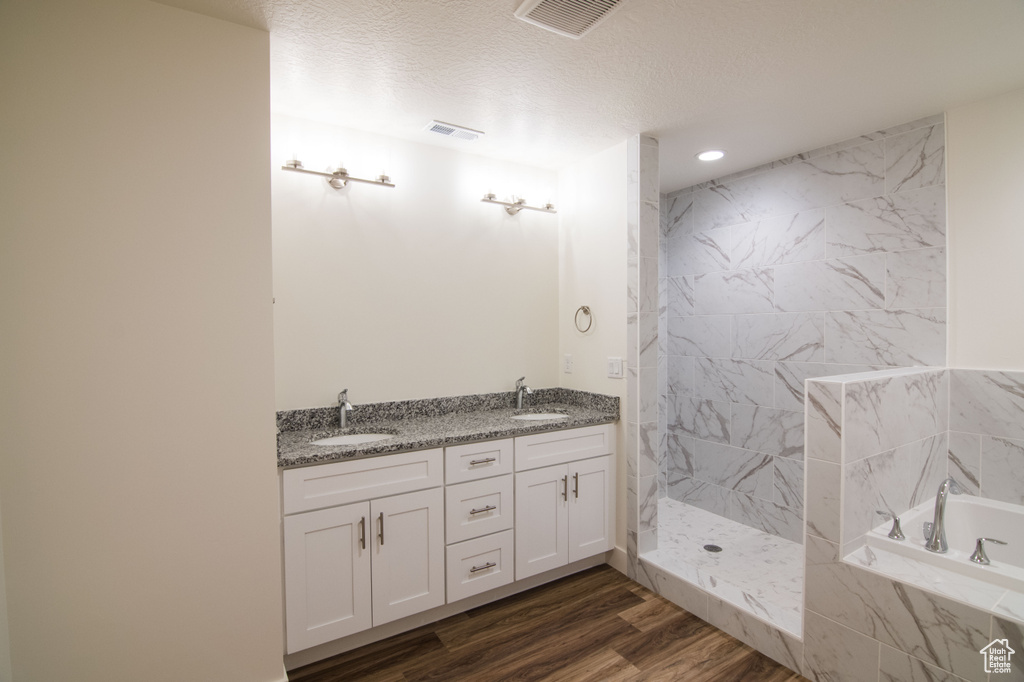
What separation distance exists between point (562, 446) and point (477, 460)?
53 cm

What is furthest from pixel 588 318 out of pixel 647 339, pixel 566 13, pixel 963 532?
pixel 963 532

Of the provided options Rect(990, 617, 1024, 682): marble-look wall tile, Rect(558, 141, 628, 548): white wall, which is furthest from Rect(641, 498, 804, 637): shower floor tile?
Rect(990, 617, 1024, 682): marble-look wall tile

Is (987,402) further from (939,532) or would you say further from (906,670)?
(906,670)

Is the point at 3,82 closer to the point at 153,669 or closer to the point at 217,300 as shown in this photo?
the point at 217,300

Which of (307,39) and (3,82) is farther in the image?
(307,39)

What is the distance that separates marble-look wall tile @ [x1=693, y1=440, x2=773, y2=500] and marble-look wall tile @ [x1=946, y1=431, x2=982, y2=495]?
96cm

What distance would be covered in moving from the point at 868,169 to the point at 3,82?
3817mm

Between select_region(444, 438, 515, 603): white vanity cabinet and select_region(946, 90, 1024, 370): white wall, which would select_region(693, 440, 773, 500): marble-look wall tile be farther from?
select_region(444, 438, 515, 603): white vanity cabinet

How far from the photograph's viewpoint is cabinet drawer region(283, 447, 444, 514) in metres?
1.97

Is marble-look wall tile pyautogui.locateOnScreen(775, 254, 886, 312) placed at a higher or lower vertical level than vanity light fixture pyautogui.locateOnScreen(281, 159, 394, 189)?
lower

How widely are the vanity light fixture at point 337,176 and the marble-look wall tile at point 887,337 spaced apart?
276 centimetres

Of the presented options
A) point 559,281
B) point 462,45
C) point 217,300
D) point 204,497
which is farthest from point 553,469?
point 462,45

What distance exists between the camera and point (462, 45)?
6.20ft

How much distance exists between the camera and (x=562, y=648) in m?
2.19
